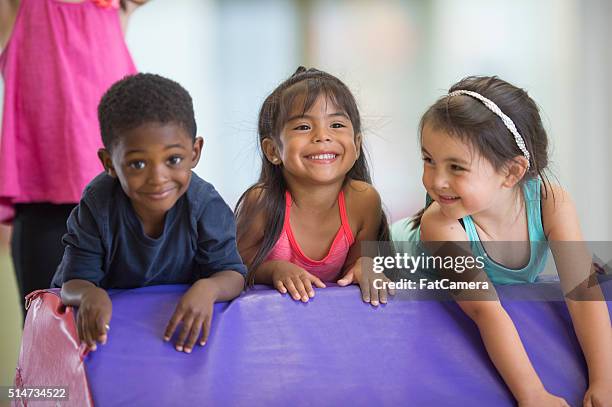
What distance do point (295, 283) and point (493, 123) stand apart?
0.47 metres

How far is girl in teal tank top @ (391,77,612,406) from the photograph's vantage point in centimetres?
126

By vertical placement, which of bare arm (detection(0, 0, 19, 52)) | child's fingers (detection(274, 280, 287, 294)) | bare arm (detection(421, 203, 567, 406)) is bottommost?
bare arm (detection(421, 203, 567, 406))

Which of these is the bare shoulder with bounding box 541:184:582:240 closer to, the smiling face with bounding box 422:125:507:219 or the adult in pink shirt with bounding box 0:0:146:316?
the smiling face with bounding box 422:125:507:219

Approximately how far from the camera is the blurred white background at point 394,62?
2.71m

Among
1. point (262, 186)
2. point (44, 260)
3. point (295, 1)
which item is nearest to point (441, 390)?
point (262, 186)

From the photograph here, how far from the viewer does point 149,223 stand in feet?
4.30

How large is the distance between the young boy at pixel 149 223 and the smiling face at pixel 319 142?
0.81ft

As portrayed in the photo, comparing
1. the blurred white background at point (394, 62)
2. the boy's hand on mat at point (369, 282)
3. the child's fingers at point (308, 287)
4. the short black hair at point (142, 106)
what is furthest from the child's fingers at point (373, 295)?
the blurred white background at point (394, 62)

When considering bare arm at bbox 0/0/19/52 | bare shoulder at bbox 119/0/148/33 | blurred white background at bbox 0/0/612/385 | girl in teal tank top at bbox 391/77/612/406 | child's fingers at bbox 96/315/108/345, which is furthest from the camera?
blurred white background at bbox 0/0/612/385

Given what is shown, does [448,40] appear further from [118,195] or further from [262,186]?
[118,195]

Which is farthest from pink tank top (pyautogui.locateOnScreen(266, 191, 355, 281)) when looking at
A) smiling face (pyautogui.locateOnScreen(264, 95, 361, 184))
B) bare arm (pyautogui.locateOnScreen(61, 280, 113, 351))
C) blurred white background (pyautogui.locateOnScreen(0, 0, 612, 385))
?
blurred white background (pyautogui.locateOnScreen(0, 0, 612, 385))

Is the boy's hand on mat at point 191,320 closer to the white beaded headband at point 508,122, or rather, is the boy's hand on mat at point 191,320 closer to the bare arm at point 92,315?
the bare arm at point 92,315

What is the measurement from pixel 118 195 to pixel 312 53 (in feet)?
5.41

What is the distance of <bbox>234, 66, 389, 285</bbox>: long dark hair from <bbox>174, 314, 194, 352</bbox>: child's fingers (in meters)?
0.33
